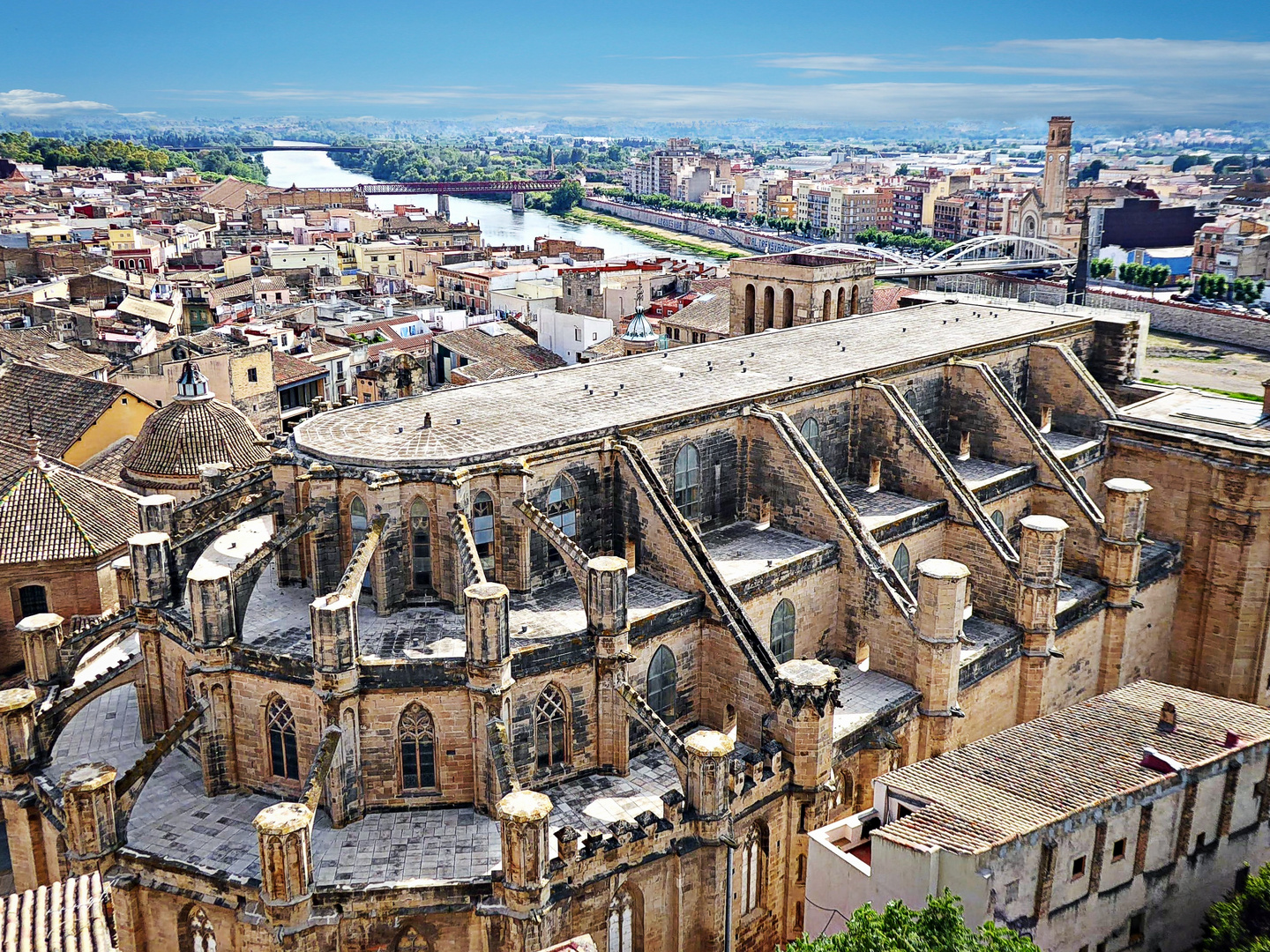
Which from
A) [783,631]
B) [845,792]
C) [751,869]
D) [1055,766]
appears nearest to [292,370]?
[783,631]

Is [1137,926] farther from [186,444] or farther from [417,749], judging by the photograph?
[186,444]

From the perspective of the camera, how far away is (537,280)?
95.2m

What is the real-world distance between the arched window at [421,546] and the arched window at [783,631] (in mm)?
8957

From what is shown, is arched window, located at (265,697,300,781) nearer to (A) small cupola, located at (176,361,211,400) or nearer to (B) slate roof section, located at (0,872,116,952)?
(B) slate roof section, located at (0,872,116,952)

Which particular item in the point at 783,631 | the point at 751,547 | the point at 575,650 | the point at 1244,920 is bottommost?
the point at 1244,920

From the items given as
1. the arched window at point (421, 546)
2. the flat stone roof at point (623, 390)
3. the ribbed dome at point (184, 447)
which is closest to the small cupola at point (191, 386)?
the ribbed dome at point (184, 447)

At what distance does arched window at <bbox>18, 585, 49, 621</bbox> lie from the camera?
33.0 meters

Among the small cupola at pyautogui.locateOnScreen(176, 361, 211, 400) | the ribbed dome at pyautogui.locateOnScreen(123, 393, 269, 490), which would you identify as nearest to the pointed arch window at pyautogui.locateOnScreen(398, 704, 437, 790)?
the ribbed dome at pyautogui.locateOnScreen(123, 393, 269, 490)

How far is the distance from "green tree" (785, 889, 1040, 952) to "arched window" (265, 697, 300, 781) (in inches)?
458

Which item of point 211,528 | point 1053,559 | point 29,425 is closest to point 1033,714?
point 1053,559

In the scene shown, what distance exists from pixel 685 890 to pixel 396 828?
6.09 meters

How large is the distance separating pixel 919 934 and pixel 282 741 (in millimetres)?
13771

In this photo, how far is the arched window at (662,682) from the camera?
86.8 ft

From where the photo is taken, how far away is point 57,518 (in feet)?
110
